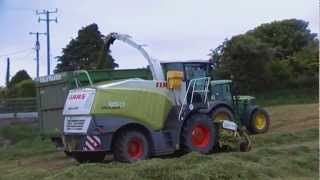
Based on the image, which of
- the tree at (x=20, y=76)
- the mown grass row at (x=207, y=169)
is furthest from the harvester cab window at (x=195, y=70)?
the tree at (x=20, y=76)

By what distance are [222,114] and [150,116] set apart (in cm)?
333

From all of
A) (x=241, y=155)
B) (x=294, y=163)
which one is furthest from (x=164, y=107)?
(x=294, y=163)

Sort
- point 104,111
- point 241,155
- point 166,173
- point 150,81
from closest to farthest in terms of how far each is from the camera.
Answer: point 166,173
point 241,155
point 104,111
point 150,81

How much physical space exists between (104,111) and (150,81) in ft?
6.30

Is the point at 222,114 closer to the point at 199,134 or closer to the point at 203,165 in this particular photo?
the point at 199,134

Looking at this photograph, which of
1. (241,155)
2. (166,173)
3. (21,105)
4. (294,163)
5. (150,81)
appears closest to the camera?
(166,173)

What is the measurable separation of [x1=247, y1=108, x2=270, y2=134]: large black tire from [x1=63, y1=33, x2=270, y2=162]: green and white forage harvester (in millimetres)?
4613

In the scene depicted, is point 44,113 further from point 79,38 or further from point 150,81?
point 79,38

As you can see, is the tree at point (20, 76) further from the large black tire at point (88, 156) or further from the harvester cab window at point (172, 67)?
the large black tire at point (88, 156)

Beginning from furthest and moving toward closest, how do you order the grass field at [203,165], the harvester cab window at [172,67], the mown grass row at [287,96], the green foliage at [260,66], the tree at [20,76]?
the tree at [20,76] → the green foliage at [260,66] → the mown grass row at [287,96] → the harvester cab window at [172,67] → the grass field at [203,165]

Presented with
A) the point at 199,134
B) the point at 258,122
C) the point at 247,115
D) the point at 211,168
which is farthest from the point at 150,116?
the point at 258,122

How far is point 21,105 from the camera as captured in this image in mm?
44719

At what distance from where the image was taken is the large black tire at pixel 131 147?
19.2 m

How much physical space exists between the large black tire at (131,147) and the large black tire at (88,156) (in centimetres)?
73
